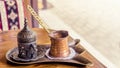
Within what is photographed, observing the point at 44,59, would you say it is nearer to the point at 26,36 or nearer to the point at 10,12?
the point at 26,36

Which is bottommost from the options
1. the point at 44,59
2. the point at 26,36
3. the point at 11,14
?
the point at 44,59

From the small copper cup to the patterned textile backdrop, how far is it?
82 centimetres

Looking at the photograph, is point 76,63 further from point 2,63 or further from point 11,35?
point 11,35

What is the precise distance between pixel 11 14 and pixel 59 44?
2.99 feet

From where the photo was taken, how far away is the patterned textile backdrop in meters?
2.11

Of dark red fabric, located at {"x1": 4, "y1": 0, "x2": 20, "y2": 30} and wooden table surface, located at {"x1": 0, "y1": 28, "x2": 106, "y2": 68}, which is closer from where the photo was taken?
wooden table surface, located at {"x1": 0, "y1": 28, "x2": 106, "y2": 68}

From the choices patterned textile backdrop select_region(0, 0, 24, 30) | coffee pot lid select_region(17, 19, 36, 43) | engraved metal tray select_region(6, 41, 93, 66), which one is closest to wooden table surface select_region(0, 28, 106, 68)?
engraved metal tray select_region(6, 41, 93, 66)

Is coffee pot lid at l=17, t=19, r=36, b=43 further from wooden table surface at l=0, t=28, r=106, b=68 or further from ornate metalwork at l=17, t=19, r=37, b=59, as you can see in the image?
wooden table surface at l=0, t=28, r=106, b=68

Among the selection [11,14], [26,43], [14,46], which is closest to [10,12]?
[11,14]

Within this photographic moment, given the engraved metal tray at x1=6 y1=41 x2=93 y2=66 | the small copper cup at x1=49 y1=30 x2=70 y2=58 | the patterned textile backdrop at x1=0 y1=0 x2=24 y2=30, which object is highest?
the patterned textile backdrop at x1=0 y1=0 x2=24 y2=30

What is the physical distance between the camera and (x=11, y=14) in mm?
2148

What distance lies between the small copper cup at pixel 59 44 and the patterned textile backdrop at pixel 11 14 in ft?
2.69

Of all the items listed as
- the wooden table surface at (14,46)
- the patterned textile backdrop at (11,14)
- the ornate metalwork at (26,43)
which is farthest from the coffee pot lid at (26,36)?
the patterned textile backdrop at (11,14)

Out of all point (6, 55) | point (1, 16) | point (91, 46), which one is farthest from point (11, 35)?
point (91, 46)
